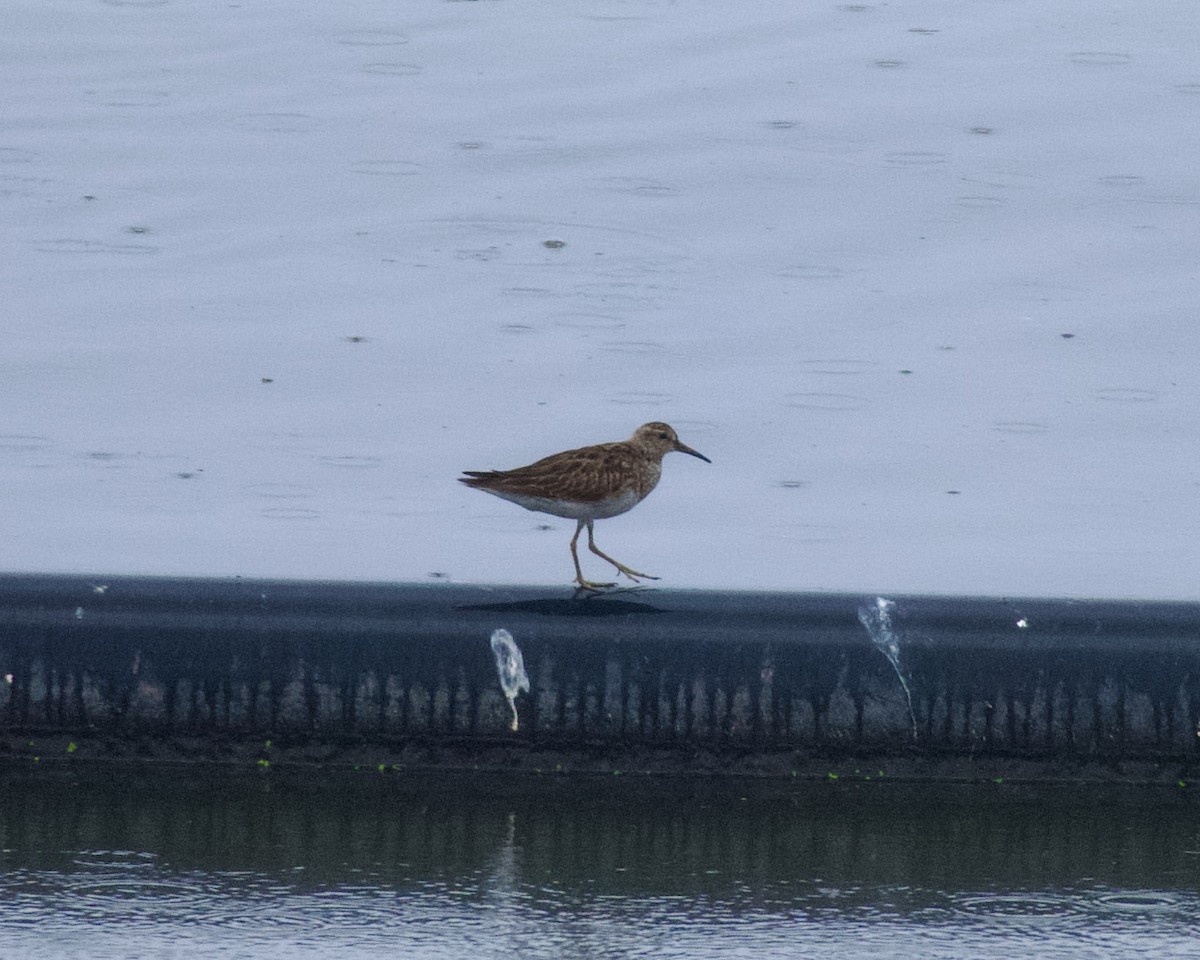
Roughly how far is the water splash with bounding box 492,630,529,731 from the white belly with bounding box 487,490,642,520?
62 cm

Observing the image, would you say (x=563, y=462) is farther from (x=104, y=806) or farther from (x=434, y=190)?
(x=434, y=190)

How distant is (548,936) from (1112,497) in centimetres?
384

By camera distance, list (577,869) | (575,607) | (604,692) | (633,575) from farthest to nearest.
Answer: (633,575), (575,607), (604,692), (577,869)

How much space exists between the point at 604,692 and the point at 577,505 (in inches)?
30.7

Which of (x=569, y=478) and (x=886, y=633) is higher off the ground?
(x=569, y=478)

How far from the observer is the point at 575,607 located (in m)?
5.52

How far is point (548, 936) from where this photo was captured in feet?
13.0

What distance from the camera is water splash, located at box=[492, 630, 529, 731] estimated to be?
529 cm

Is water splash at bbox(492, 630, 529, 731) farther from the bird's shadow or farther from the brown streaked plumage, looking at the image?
the brown streaked plumage

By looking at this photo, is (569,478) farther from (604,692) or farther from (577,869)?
(577,869)

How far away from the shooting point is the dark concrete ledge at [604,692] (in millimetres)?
5293

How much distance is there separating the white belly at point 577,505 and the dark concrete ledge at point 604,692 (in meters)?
0.59


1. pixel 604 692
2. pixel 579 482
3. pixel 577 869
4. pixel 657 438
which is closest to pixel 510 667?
pixel 604 692

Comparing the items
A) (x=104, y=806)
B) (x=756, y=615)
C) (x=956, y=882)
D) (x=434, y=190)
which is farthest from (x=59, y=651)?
(x=434, y=190)
